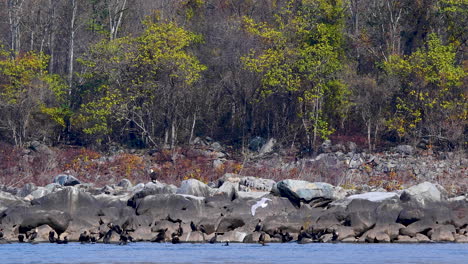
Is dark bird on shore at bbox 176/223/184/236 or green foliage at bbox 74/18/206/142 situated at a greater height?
green foliage at bbox 74/18/206/142

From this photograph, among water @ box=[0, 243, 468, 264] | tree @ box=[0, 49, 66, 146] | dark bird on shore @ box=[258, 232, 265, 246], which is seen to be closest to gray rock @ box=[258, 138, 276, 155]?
tree @ box=[0, 49, 66, 146]

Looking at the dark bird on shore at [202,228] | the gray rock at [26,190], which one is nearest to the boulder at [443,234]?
the dark bird on shore at [202,228]

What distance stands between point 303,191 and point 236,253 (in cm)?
591

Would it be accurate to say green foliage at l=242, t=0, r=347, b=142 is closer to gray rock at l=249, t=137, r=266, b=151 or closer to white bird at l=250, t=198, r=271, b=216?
gray rock at l=249, t=137, r=266, b=151

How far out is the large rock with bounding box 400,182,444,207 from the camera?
104ft

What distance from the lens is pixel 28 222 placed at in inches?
1195

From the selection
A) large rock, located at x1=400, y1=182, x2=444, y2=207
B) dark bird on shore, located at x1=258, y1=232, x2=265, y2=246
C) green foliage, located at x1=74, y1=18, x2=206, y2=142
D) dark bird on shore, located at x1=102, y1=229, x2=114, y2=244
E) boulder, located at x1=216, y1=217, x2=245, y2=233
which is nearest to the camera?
dark bird on shore, located at x1=258, y1=232, x2=265, y2=246

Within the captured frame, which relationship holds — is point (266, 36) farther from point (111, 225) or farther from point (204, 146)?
point (111, 225)

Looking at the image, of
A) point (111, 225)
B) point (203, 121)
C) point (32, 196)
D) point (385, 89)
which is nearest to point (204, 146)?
point (203, 121)

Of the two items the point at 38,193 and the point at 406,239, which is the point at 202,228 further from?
the point at 38,193

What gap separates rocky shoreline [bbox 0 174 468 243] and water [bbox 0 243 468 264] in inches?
40.2

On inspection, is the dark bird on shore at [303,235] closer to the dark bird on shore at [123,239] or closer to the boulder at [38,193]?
the dark bird on shore at [123,239]

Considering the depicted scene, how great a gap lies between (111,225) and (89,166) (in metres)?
15.0

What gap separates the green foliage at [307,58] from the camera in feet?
154
